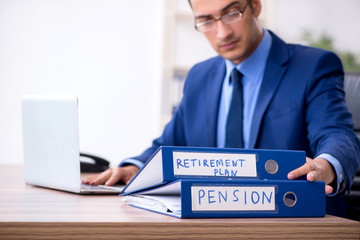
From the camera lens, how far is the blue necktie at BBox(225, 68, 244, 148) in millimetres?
1604

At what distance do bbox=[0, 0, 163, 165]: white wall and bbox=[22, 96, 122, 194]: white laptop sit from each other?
2720mm

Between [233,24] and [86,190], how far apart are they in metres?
0.84

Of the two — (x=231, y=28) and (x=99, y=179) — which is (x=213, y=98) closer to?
(x=231, y=28)

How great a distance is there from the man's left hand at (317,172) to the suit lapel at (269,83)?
57cm

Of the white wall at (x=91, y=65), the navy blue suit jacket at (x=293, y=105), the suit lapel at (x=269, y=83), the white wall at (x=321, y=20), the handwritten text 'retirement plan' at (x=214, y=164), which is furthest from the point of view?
the white wall at (x=321, y=20)

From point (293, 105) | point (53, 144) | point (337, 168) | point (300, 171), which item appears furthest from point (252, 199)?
point (293, 105)

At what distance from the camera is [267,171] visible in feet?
2.69

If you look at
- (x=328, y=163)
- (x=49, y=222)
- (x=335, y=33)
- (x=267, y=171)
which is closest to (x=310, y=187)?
(x=267, y=171)

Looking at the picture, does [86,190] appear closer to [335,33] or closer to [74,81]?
[74,81]

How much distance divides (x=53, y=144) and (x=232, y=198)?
1.89 ft

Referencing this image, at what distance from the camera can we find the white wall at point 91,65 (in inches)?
159

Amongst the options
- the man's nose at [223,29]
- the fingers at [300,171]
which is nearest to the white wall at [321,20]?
the man's nose at [223,29]

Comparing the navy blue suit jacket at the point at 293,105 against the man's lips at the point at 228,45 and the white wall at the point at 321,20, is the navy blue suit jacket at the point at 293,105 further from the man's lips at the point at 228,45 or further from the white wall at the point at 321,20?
the white wall at the point at 321,20

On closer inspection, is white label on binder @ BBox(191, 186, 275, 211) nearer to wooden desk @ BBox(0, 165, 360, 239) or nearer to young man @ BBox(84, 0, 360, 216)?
wooden desk @ BBox(0, 165, 360, 239)
